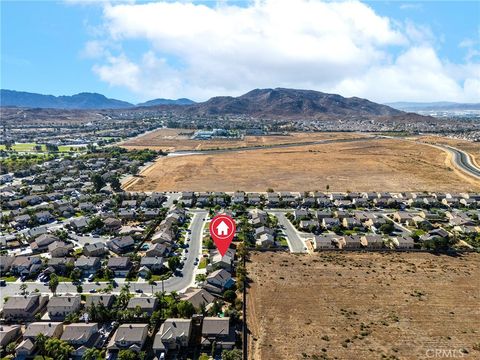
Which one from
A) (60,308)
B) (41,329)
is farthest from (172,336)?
(60,308)

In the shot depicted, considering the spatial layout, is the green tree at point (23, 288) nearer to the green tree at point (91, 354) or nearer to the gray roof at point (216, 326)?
the green tree at point (91, 354)

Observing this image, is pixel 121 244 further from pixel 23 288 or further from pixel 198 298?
pixel 198 298

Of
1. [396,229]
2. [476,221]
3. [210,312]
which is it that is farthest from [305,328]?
[476,221]

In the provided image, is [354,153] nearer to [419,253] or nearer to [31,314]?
[419,253]

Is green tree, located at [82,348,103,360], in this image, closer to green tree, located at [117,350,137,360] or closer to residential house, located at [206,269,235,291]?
green tree, located at [117,350,137,360]

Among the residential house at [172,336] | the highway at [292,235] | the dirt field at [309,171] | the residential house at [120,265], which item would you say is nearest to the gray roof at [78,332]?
the residential house at [172,336]

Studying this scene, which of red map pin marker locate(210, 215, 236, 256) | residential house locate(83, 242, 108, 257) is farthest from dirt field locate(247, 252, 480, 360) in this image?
residential house locate(83, 242, 108, 257)
